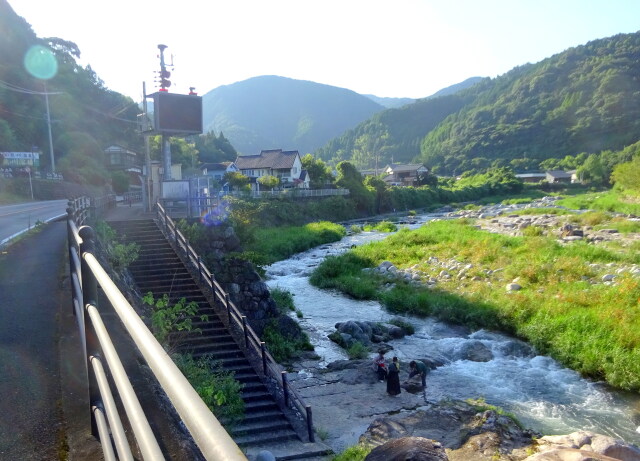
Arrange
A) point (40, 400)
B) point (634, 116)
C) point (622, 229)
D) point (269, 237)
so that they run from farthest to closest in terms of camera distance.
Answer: point (634, 116) < point (269, 237) < point (622, 229) < point (40, 400)

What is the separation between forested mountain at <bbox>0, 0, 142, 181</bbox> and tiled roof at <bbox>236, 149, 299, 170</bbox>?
13.9m

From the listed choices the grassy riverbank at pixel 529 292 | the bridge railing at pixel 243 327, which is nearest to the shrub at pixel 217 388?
the bridge railing at pixel 243 327

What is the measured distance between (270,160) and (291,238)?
3118 centimetres

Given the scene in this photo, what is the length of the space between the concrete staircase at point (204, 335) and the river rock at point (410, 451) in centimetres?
296

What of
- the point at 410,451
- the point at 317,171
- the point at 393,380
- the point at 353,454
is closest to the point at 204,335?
the point at 393,380

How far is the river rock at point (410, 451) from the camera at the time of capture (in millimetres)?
6922

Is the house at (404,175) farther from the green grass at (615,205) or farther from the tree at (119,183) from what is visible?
the tree at (119,183)

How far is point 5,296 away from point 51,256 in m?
3.65

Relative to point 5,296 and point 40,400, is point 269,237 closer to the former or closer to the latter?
point 5,296

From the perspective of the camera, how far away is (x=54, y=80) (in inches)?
1896

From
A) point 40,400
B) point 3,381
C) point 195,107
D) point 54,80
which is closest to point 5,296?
Result: point 3,381

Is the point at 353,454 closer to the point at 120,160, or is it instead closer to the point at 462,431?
the point at 462,431

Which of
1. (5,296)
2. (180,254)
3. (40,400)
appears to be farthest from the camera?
(180,254)

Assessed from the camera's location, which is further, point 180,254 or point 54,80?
point 54,80
